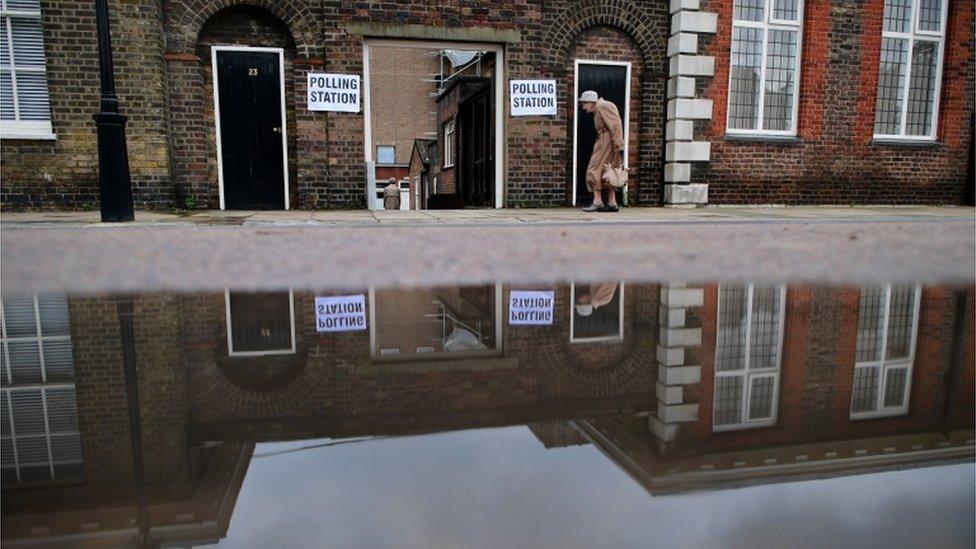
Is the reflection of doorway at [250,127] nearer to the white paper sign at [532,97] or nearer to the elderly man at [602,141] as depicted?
the white paper sign at [532,97]

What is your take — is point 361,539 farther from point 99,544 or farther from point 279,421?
point 279,421

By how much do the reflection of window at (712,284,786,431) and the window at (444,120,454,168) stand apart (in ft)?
→ 59.7

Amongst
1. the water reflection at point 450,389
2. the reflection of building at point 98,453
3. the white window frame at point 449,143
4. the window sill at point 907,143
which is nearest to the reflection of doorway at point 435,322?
the water reflection at point 450,389

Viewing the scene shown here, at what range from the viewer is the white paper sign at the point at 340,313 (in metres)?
2.37

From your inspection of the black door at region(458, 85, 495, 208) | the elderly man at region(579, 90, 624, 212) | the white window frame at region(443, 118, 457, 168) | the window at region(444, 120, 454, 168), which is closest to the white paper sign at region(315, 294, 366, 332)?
the elderly man at region(579, 90, 624, 212)

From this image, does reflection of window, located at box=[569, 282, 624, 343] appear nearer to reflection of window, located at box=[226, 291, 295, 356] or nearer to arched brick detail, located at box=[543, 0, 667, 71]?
reflection of window, located at box=[226, 291, 295, 356]

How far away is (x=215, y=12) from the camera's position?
10.1m

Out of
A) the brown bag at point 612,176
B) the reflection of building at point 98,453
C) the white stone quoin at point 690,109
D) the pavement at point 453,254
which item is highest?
the white stone quoin at point 690,109

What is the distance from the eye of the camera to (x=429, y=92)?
35000 millimetres

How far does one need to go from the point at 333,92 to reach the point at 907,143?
36.2 ft

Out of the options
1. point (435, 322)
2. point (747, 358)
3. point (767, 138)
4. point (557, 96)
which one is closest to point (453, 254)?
point (435, 322)

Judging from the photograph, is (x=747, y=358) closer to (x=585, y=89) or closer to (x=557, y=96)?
(x=557, y=96)

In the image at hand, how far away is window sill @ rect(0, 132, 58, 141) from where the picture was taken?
950 centimetres

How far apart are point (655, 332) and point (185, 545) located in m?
1.70
